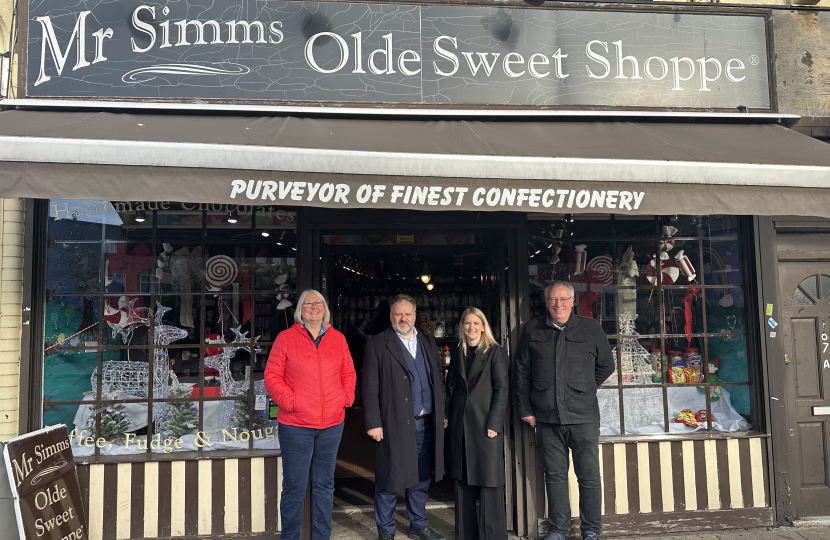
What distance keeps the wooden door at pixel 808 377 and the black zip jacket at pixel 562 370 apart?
5.60 ft

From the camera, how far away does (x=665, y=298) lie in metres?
4.54

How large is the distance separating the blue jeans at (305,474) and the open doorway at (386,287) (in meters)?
1.89

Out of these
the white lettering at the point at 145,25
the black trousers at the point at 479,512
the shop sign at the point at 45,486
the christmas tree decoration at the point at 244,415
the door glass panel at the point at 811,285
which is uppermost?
the white lettering at the point at 145,25

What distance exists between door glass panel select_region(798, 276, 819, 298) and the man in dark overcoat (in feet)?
10.2

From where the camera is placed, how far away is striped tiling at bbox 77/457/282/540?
155 inches

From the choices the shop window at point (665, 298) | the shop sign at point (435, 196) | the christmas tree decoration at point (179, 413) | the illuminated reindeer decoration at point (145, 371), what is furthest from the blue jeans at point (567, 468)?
Answer: the illuminated reindeer decoration at point (145, 371)

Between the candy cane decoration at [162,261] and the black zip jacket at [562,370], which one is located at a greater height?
the candy cane decoration at [162,261]

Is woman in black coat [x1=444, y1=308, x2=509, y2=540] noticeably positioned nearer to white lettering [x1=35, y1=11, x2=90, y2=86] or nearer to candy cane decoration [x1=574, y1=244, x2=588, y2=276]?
candy cane decoration [x1=574, y1=244, x2=588, y2=276]

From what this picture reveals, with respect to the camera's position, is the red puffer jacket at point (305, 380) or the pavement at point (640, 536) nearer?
the red puffer jacket at point (305, 380)

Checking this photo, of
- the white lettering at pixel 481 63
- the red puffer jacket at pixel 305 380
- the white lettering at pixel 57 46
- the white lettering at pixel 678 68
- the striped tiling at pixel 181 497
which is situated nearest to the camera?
the red puffer jacket at pixel 305 380

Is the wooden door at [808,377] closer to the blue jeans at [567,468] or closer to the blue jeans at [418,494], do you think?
the blue jeans at [567,468]

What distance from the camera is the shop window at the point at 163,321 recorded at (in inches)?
162

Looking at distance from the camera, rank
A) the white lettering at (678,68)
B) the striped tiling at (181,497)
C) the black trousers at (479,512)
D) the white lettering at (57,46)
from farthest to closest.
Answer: the white lettering at (678,68), the white lettering at (57,46), the striped tiling at (181,497), the black trousers at (479,512)

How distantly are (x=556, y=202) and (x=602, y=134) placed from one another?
3.31ft
